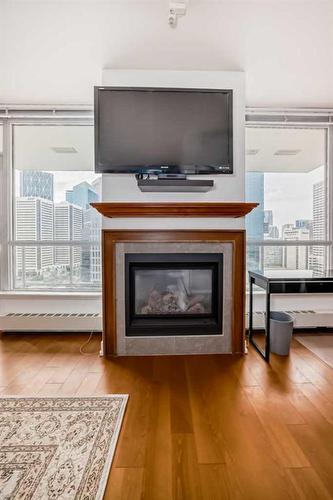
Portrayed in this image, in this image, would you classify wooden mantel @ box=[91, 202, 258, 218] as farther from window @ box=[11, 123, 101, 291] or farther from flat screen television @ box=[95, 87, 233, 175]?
window @ box=[11, 123, 101, 291]

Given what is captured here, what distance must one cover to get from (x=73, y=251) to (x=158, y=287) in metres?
1.21

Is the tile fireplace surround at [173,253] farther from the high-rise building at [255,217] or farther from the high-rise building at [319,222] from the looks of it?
the high-rise building at [319,222]

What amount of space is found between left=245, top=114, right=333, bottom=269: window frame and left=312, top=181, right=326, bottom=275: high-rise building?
1.6 inches

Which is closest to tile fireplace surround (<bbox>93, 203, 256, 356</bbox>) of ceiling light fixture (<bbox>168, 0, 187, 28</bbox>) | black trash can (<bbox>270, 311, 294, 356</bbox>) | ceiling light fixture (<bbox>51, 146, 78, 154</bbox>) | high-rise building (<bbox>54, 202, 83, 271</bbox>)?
black trash can (<bbox>270, 311, 294, 356</bbox>)

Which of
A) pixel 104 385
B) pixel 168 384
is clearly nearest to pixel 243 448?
pixel 168 384

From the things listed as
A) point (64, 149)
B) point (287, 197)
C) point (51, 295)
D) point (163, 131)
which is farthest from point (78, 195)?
point (287, 197)

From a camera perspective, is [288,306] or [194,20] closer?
[194,20]

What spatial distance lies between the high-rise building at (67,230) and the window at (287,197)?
191 centimetres

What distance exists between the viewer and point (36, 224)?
11.4 feet

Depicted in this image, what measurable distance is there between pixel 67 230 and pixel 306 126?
9.61ft

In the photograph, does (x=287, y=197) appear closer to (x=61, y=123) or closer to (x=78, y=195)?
(x=78, y=195)

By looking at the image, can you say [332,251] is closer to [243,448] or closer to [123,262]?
[123,262]

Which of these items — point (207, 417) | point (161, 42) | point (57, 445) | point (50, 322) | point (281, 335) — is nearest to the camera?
point (57, 445)

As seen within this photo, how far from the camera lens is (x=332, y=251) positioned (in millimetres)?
3527
